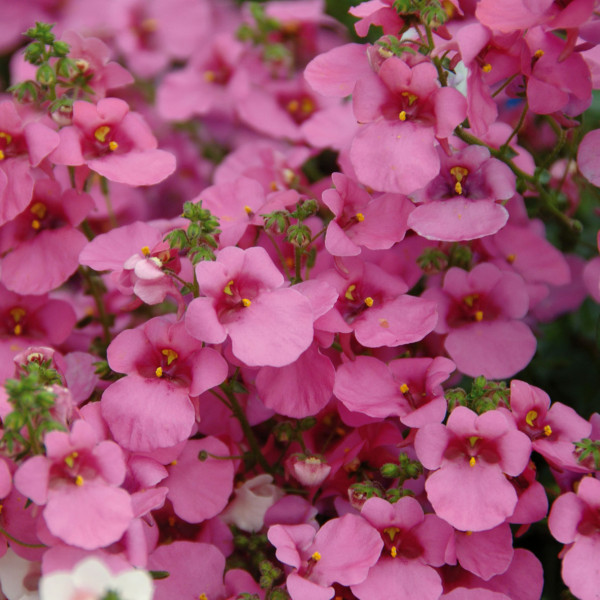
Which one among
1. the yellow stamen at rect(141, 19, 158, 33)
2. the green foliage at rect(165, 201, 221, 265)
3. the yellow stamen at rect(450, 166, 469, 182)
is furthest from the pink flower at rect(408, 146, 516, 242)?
the yellow stamen at rect(141, 19, 158, 33)

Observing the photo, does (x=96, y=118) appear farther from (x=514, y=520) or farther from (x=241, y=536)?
(x=514, y=520)

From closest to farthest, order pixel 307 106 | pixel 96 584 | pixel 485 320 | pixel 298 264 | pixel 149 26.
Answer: pixel 96 584 → pixel 298 264 → pixel 485 320 → pixel 307 106 → pixel 149 26

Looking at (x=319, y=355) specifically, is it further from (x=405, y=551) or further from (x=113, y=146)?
(x=113, y=146)

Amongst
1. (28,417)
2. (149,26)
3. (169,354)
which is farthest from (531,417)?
(149,26)

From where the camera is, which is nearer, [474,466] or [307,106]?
[474,466]

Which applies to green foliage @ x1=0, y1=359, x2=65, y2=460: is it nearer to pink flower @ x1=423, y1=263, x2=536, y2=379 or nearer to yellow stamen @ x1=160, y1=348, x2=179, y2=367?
yellow stamen @ x1=160, y1=348, x2=179, y2=367

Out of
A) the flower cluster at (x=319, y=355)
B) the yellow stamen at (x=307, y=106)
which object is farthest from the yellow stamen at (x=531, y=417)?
the yellow stamen at (x=307, y=106)

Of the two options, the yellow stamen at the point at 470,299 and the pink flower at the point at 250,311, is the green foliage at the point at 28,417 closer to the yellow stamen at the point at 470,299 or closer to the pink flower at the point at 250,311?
the pink flower at the point at 250,311
